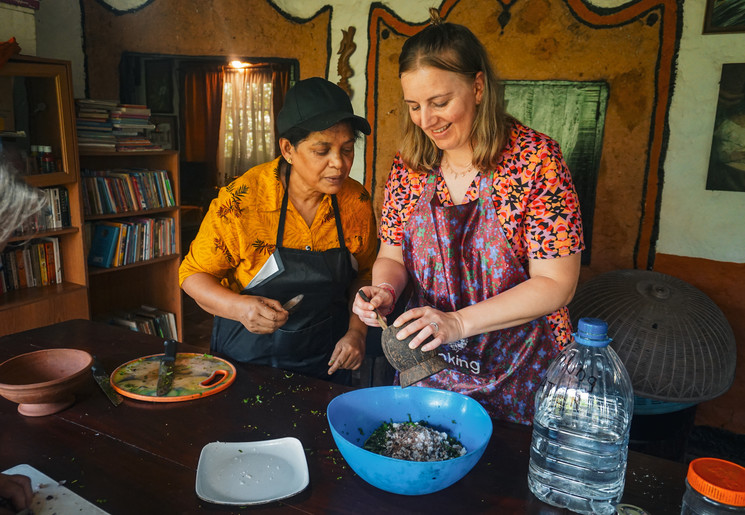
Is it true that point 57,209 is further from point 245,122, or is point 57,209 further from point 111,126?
point 245,122

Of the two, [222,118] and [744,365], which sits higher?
[222,118]

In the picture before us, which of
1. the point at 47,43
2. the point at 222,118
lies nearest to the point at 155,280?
the point at 222,118

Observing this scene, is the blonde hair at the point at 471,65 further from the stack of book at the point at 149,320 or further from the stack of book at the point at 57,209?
the stack of book at the point at 149,320

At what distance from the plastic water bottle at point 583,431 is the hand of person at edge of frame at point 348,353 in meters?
0.80

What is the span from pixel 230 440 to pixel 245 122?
166 inches

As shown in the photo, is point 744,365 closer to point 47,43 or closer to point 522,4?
point 522,4

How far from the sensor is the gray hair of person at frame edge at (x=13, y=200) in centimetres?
112

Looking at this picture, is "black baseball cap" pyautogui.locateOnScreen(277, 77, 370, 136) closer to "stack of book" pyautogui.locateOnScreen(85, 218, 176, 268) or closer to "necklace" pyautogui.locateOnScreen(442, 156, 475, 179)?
"necklace" pyautogui.locateOnScreen(442, 156, 475, 179)

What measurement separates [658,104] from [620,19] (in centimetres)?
55

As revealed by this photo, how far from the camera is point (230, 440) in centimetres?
142

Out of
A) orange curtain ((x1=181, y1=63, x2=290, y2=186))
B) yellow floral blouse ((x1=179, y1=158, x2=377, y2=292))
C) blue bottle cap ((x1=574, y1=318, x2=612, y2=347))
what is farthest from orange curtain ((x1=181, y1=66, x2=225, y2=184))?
blue bottle cap ((x1=574, y1=318, x2=612, y2=347))

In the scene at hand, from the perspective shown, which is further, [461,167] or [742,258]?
[742,258]

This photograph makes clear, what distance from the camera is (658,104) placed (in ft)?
10.5

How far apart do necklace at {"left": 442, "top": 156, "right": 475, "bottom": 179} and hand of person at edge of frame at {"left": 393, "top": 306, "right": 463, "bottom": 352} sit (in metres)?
0.51
